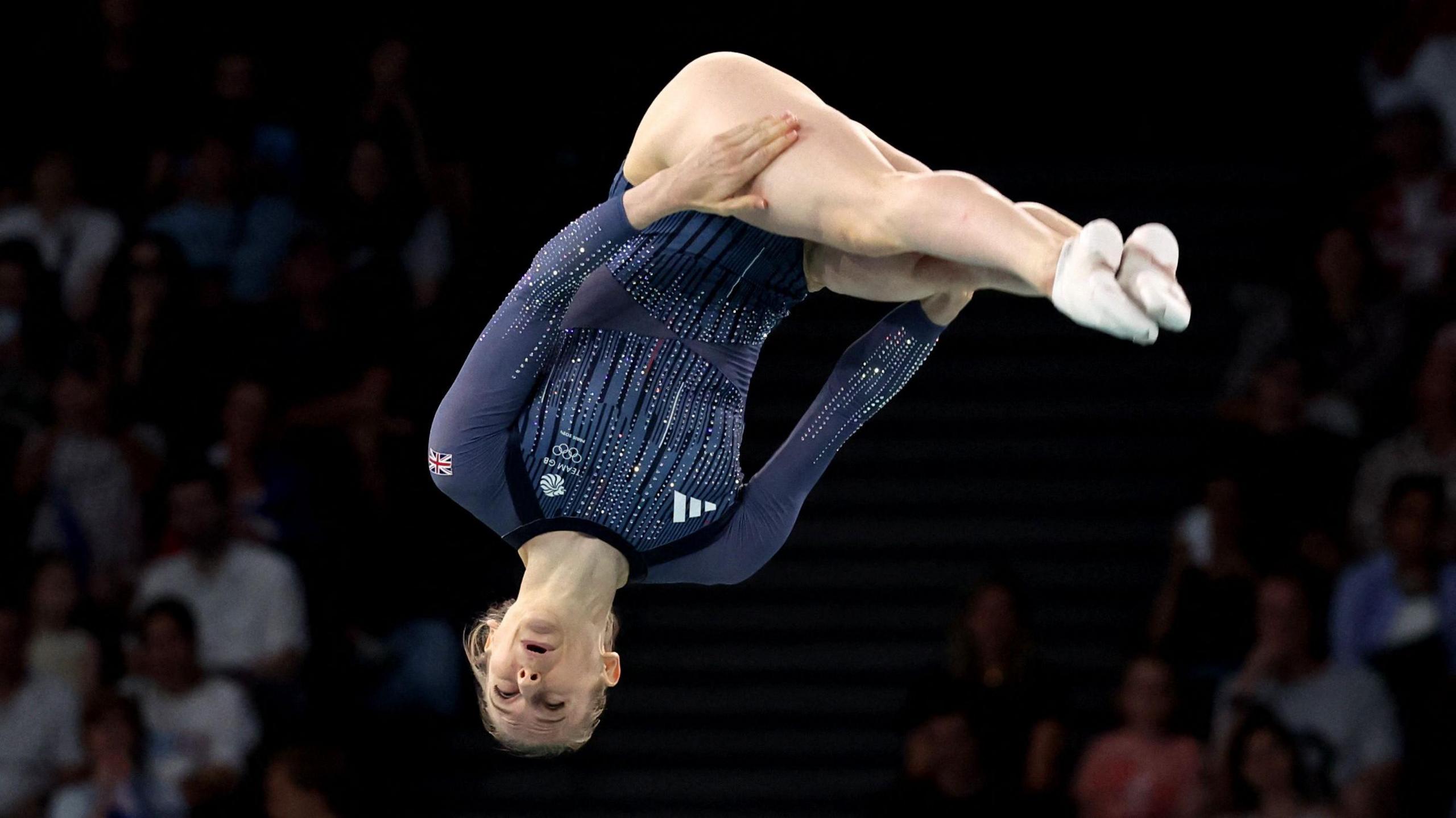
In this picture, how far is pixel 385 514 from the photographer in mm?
6438

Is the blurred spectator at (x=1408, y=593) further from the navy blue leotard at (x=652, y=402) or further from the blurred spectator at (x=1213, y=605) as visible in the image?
the navy blue leotard at (x=652, y=402)

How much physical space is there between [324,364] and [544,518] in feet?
10.7

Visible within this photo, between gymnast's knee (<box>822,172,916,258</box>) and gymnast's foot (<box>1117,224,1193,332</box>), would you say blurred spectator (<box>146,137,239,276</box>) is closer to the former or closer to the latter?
gymnast's knee (<box>822,172,916,258</box>)

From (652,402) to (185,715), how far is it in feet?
9.28

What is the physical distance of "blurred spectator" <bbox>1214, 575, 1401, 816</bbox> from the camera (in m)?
5.29

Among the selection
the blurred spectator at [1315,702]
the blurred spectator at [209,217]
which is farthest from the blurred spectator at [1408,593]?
the blurred spectator at [209,217]

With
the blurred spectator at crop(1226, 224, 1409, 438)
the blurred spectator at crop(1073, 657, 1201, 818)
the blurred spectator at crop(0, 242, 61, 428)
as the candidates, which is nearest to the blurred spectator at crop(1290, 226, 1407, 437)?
the blurred spectator at crop(1226, 224, 1409, 438)

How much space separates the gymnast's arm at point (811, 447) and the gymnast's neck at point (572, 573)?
0.16 metres

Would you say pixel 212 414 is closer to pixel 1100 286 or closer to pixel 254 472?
pixel 254 472

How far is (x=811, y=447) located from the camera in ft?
12.6

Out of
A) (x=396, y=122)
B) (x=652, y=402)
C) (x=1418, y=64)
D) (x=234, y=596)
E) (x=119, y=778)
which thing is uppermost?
(x=1418, y=64)

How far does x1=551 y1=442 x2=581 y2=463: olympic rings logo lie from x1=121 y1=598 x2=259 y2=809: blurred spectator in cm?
263

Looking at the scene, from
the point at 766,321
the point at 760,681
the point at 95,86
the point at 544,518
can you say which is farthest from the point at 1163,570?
the point at 95,86

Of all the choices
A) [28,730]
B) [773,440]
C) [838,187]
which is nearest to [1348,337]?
[773,440]
